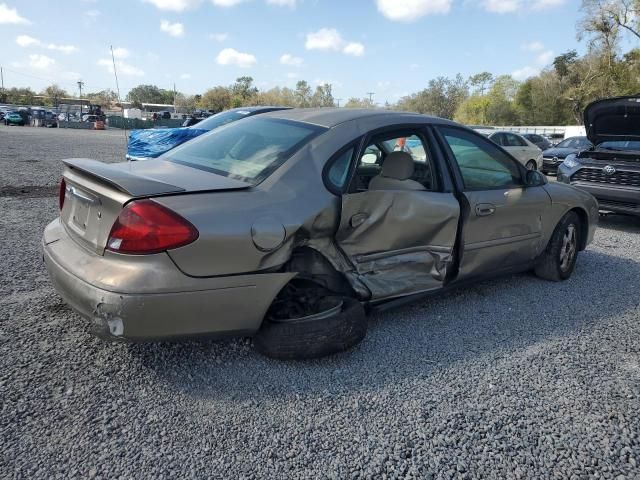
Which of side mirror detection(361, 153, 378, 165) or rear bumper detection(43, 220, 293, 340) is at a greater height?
side mirror detection(361, 153, 378, 165)

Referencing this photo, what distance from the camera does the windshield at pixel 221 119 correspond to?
927 centimetres

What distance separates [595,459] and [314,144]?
87.7 inches

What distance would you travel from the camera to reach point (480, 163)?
13.0 ft

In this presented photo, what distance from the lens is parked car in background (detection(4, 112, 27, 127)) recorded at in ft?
131

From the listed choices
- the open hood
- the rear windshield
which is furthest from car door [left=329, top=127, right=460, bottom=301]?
the open hood

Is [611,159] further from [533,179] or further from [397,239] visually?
[397,239]

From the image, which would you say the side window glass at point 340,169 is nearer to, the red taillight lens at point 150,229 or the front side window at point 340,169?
the front side window at point 340,169

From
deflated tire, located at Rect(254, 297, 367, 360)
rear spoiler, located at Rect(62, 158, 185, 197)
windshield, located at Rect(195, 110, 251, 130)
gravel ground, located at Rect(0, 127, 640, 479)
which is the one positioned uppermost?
windshield, located at Rect(195, 110, 251, 130)

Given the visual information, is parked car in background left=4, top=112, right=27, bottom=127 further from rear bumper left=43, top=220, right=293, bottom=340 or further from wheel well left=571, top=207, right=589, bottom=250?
wheel well left=571, top=207, right=589, bottom=250

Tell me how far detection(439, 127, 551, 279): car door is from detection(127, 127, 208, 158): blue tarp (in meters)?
5.84

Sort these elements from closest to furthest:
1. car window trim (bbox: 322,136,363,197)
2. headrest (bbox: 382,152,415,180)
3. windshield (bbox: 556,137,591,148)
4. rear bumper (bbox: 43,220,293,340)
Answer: rear bumper (bbox: 43,220,293,340) → car window trim (bbox: 322,136,363,197) → headrest (bbox: 382,152,415,180) → windshield (bbox: 556,137,591,148)

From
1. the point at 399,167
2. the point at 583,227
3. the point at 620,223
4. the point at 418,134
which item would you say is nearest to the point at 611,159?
the point at 620,223

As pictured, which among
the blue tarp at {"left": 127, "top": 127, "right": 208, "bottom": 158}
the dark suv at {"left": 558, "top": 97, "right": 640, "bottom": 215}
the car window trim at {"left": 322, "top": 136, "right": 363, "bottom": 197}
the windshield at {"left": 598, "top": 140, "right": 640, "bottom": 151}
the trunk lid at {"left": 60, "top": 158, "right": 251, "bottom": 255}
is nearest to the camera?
the trunk lid at {"left": 60, "top": 158, "right": 251, "bottom": 255}

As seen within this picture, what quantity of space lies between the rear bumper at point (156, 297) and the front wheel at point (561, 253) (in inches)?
118
